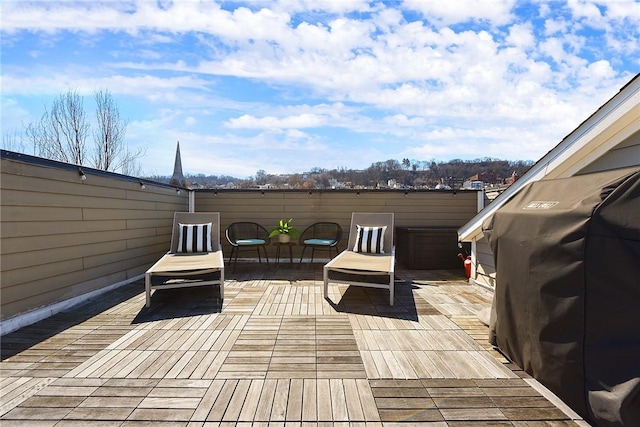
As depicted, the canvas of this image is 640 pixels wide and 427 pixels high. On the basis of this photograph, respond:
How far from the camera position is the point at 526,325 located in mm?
2080

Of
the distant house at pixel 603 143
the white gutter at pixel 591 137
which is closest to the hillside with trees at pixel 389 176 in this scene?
the white gutter at pixel 591 137

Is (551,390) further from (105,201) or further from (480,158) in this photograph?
(480,158)

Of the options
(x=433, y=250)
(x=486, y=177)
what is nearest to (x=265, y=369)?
(x=433, y=250)

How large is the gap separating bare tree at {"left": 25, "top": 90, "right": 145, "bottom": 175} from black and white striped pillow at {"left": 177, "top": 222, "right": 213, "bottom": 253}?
28.0 ft

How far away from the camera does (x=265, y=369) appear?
2.28 meters

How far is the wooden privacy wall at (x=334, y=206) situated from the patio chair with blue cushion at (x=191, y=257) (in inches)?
62.0

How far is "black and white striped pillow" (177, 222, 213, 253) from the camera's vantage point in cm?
497

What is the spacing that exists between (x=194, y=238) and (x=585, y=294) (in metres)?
4.65

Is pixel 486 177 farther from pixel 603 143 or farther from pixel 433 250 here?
pixel 603 143

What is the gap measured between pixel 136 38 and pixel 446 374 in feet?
22.4

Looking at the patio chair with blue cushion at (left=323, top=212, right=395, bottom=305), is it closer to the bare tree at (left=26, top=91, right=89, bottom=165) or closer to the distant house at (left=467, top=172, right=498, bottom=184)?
the distant house at (left=467, top=172, right=498, bottom=184)

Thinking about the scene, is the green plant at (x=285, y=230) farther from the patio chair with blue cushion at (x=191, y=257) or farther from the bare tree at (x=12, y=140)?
the bare tree at (x=12, y=140)

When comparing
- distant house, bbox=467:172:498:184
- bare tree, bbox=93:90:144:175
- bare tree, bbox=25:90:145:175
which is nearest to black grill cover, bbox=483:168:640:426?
distant house, bbox=467:172:498:184

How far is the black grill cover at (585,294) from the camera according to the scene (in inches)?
60.7
